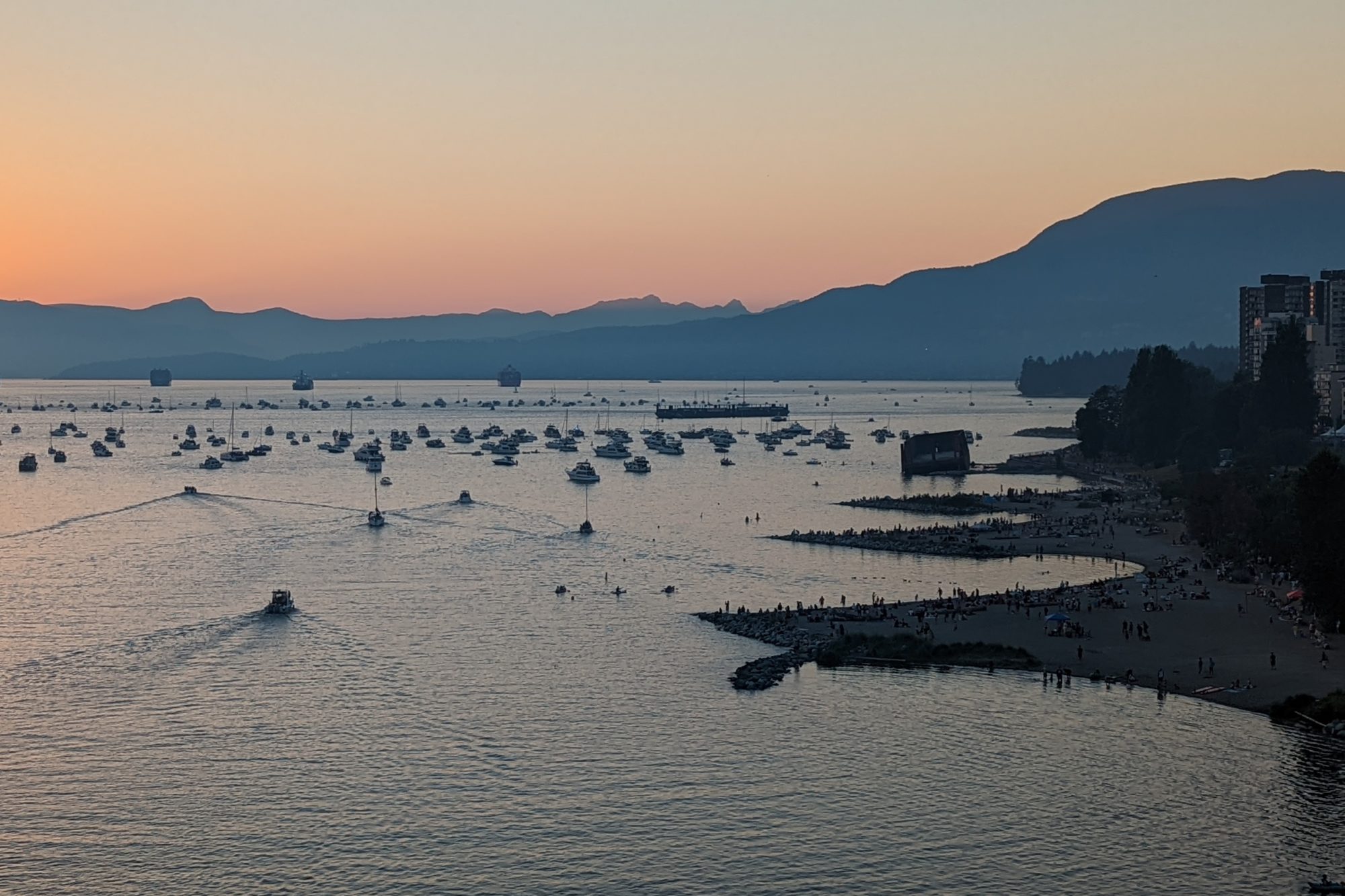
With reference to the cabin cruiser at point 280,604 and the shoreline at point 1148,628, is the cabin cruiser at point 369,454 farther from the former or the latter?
the shoreline at point 1148,628

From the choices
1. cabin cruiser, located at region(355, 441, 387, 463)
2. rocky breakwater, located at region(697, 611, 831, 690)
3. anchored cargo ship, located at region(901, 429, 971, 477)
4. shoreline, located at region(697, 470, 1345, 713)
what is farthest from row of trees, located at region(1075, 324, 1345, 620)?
cabin cruiser, located at region(355, 441, 387, 463)

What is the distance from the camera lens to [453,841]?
27.2m

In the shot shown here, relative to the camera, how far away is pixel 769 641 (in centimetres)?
4322

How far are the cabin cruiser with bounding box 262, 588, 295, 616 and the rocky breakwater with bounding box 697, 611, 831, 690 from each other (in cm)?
1421

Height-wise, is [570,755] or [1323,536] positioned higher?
[1323,536]

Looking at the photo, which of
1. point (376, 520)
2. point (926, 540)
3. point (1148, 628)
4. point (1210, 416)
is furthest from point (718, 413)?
point (1148, 628)

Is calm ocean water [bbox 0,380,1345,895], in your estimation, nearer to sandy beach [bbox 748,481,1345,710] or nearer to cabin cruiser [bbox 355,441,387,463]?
sandy beach [bbox 748,481,1345,710]

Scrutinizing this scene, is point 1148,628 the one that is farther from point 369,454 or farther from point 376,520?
point 369,454

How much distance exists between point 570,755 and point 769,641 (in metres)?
12.4

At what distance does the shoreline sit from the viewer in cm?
3694

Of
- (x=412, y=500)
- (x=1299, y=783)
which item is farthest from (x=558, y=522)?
(x=1299, y=783)

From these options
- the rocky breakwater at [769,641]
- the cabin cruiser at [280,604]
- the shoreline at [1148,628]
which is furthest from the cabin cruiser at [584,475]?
the rocky breakwater at [769,641]

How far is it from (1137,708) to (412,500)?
58.8m

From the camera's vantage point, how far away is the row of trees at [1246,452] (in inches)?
1624
